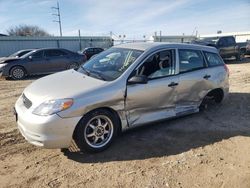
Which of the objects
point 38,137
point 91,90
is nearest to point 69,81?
point 91,90

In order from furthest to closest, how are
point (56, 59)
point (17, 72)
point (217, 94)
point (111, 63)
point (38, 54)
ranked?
point (56, 59) < point (38, 54) < point (17, 72) < point (217, 94) < point (111, 63)

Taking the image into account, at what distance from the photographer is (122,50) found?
5645mm

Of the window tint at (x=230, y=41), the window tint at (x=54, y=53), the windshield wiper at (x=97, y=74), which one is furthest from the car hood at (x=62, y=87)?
the window tint at (x=230, y=41)

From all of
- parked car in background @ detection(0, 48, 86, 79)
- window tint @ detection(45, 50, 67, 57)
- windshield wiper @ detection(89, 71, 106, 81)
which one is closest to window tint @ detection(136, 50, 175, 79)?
windshield wiper @ detection(89, 71, 106, 81)

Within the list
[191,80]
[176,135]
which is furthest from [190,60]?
[176,135]

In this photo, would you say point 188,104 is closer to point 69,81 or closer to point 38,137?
point 69,81

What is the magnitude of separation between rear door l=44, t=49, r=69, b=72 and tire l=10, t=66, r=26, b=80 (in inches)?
51.1

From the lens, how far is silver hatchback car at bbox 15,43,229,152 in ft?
13.5

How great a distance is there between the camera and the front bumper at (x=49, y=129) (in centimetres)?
401

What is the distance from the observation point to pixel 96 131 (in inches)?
176

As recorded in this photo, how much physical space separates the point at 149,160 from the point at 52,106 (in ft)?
5.29

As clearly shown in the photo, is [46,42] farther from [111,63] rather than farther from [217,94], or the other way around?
[111,63]

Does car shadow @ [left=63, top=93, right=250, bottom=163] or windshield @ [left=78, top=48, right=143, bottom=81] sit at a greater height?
windshield @ [left=78, top=48, right=143, bottom=81]

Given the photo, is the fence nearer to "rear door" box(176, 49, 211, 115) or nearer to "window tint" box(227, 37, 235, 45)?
"window tint" box(227, 37, 235, 45)
